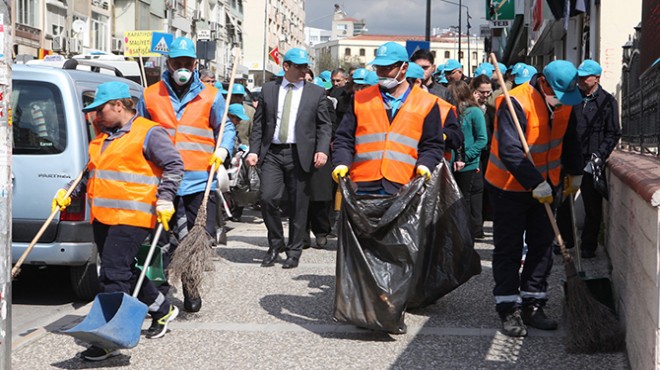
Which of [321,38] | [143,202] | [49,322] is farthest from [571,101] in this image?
[321,38]

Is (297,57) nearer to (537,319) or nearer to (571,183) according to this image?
(571,183)

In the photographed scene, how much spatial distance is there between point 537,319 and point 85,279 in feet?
11.3

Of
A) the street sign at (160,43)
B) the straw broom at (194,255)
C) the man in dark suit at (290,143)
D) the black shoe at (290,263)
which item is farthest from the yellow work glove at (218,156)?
the street sign at (160,43)

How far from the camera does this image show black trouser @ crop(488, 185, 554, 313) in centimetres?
634

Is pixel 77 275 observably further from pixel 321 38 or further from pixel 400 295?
pixel 321 38

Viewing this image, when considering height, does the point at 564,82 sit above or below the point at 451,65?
below

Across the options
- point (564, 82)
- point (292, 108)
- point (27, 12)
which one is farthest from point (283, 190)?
point (27, 12)

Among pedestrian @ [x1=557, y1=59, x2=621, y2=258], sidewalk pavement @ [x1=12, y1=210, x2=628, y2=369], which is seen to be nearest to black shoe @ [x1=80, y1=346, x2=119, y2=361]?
sidewalk pavement @ [x1=12, y1=210, x2=628, y2=369]

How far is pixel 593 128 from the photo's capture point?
8.87 metres

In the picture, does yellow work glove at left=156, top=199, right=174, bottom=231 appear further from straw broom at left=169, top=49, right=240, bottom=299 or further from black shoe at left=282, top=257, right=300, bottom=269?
black shoe at left=282, top=257, right=300, bottom=269

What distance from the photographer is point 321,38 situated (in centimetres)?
18762

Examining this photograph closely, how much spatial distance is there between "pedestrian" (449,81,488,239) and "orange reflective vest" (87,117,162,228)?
15.1 ft

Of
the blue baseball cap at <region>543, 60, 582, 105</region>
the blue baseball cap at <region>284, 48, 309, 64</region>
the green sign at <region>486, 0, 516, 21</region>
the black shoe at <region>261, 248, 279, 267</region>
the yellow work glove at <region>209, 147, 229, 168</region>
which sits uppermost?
the green sign at <region>486, 0, 516, 21</region>

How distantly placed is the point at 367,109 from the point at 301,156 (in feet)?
7.85
